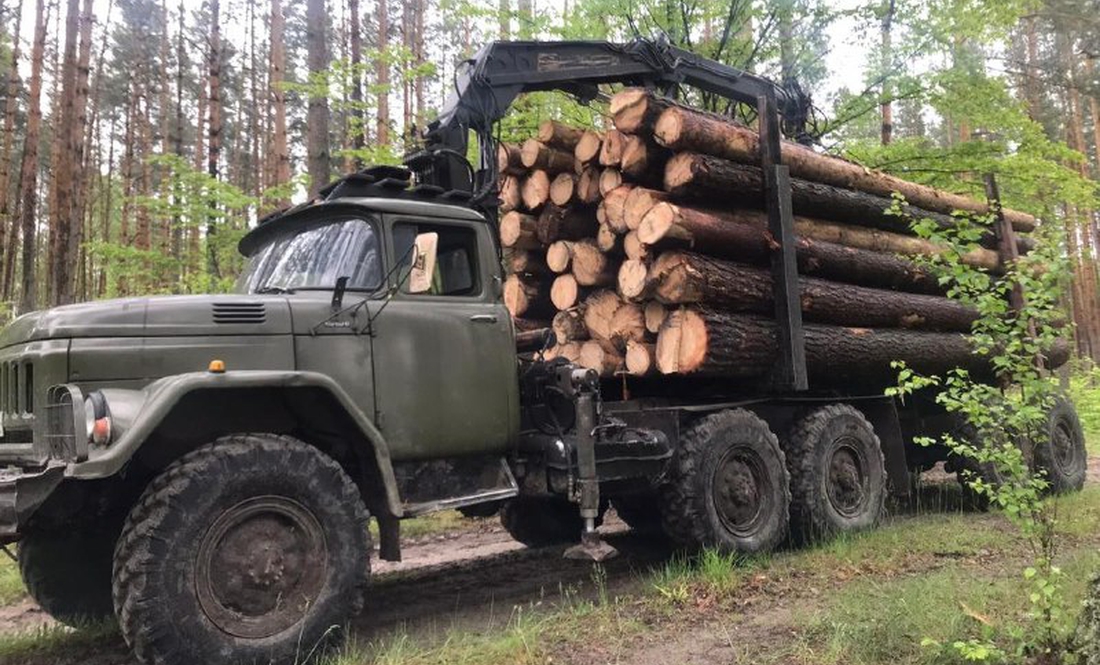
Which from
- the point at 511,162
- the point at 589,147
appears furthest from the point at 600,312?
the point at 511,162

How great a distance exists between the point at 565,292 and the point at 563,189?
3.13 ft

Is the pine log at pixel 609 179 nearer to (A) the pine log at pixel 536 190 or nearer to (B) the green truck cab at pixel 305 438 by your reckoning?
(A) the pine log at pixel 536 190

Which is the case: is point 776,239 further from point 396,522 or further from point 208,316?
point 208,316

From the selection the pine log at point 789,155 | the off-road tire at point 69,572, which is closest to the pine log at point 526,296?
the pine log at point 789,155

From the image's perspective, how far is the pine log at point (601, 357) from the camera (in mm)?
7090

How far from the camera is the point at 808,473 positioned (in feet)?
23.5

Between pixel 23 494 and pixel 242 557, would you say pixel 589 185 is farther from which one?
pixel 23 494

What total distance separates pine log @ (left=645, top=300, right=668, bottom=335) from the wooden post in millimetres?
1150

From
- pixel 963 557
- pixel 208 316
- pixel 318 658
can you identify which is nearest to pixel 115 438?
pixel 208 316

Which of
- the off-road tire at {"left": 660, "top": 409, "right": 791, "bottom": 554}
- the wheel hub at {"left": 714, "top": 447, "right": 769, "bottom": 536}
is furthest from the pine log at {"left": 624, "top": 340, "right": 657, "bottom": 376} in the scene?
the wheel hub at {"left": 714, "top": 447, "right": 769, "bottom": 536}

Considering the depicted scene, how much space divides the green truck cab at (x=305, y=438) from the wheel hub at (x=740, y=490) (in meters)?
0.02

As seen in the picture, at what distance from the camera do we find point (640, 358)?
22.3 feet

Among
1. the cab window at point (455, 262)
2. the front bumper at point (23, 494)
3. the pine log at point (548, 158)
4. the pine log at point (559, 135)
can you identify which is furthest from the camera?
the pine log at point (548, 158)

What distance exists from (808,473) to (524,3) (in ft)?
40.1
